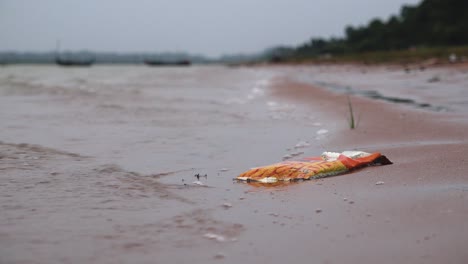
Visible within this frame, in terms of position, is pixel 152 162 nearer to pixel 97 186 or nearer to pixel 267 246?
pixel 97 186

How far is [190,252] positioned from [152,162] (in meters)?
2.72

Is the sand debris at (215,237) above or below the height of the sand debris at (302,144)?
above

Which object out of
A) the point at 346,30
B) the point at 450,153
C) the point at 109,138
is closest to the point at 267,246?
the point at 450,153

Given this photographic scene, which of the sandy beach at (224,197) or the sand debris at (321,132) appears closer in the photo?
the sandy beach at (224,197)

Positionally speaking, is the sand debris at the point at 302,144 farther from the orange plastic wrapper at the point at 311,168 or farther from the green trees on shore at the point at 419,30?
the green trees on shore at the point at 419,30

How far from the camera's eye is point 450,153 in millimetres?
4723

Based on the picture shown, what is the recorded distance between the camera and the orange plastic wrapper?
4.38 m

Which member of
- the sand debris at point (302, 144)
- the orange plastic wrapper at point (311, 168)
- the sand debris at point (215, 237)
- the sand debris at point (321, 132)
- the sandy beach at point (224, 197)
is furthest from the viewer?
the sand debris at point (321, 132)

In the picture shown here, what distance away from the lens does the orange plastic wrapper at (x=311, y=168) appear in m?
4.38

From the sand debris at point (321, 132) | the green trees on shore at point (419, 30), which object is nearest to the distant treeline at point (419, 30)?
the green trees on shore at point (419, 30)

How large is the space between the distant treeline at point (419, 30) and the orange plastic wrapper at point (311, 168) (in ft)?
136

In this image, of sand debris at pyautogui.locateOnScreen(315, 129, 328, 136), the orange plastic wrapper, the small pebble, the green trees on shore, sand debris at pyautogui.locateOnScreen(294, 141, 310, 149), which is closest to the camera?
the small pebble

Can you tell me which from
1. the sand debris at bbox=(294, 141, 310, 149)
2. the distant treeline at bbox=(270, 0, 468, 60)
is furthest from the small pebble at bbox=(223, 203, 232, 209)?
the distant treeline at bbox=(270, 0, 468, 60)

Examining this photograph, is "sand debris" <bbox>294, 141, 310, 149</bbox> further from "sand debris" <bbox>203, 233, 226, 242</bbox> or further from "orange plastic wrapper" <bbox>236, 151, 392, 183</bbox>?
"sand debris" <bbox>203, 233, 226, 242</bbox>
